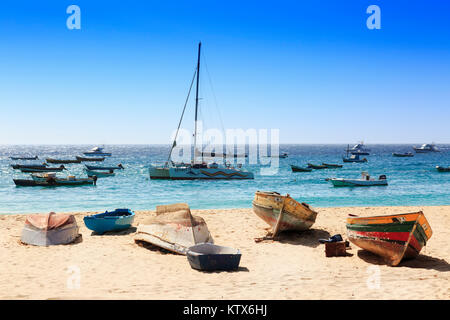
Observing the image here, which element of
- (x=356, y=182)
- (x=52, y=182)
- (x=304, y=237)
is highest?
(x=304, y=237)

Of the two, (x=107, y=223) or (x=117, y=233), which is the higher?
(x=107, y=223)

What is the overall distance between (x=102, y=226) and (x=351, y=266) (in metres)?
10.4

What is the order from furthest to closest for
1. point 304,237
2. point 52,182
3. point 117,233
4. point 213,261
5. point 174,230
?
point 52,182
point 117,233
point 304,237
point 174,230
point 213,261

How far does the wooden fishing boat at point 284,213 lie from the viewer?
14570 mm

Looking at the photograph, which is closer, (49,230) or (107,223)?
(49,230)

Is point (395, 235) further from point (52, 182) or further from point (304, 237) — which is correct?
point (52, 182)

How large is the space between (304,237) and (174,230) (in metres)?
5.66

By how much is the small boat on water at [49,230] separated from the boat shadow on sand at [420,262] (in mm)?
10783

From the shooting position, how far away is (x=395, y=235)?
10.9 metres

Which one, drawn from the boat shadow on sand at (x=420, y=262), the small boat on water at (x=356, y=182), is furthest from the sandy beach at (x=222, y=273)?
the small boat on water at (x=356, y=182)

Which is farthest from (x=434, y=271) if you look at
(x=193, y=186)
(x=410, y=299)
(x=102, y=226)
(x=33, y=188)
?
(x=33, y=188)

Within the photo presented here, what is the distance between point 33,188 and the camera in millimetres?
41062

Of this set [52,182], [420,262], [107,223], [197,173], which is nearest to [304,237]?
[420,262]
